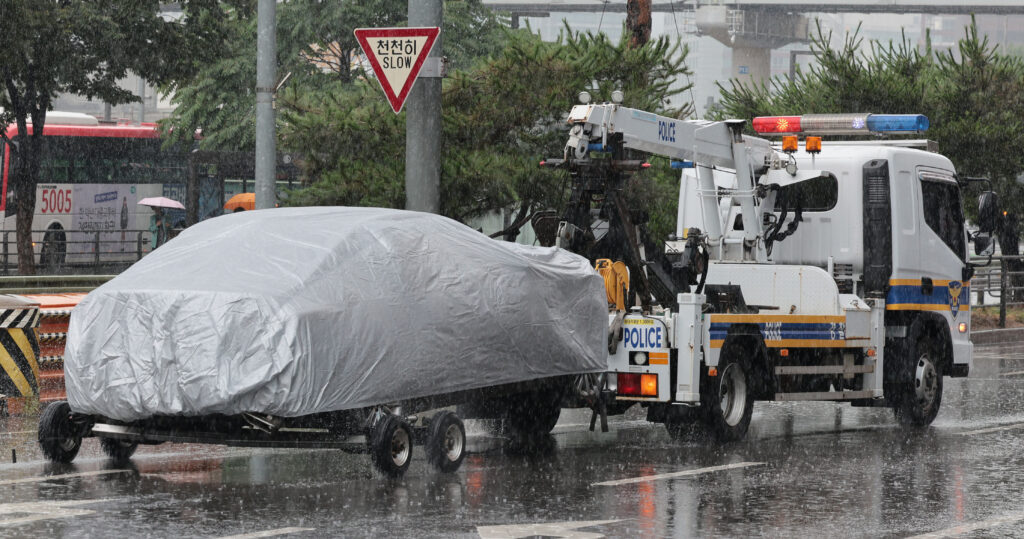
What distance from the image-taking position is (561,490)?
961 cm

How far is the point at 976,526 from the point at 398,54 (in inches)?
257

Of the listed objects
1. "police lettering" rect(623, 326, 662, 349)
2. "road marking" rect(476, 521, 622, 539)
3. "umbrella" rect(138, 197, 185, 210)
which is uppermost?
"umbrella" rect(138, 197, 185, 210)

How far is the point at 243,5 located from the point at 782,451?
76.8ft

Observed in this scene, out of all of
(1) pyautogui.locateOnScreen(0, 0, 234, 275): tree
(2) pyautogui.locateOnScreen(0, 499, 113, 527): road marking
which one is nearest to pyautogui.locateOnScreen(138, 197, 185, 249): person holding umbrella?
(1) pyautogui.locateOnScreen(0, 0, 234, 275): tree

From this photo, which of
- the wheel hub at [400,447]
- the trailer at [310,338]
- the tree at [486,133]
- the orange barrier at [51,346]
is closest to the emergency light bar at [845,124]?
the tree at [486,133]

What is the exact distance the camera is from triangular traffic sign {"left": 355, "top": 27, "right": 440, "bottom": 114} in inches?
499

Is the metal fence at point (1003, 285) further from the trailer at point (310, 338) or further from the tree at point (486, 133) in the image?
the trailer at point (310, 338)

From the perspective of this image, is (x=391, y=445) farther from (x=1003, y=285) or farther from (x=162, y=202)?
(x=162, y=202)

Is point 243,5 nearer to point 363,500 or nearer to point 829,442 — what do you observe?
point 829,442

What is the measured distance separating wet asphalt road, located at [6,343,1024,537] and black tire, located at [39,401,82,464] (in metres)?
0.12

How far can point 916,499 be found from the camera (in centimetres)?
948

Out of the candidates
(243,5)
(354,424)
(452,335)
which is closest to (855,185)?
(452,335)

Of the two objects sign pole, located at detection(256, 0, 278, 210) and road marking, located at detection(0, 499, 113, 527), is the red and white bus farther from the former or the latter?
road marking, located at detection(0, 499, 113, 527)

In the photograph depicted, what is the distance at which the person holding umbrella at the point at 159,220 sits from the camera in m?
33.5
